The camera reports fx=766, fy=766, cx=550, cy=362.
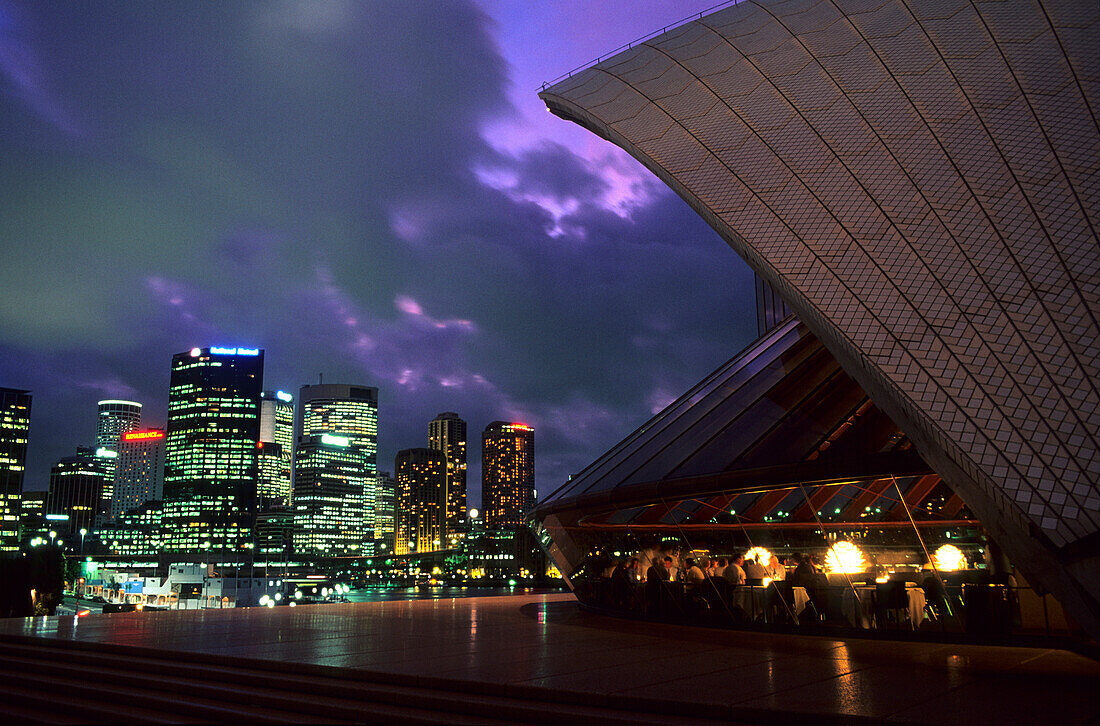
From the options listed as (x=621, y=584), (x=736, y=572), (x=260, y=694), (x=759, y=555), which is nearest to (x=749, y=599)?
(x=736, y=572)

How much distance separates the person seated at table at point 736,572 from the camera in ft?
41.0

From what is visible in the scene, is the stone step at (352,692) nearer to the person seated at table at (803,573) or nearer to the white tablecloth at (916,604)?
the white tablecloth at (916,604)

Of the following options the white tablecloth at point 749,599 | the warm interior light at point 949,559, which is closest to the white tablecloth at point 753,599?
the white tablecloth at point 749,599

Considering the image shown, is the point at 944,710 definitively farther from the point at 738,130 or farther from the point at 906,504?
the point at 738,130

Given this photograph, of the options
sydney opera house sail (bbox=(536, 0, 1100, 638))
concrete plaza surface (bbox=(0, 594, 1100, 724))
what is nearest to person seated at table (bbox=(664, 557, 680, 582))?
concrete plaza surface (bbox=(0, 594, 1100, 724))

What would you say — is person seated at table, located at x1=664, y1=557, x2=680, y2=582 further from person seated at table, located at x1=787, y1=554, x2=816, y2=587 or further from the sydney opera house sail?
person seated at table, located at x1=787, y1=554, x2=816, y2=587

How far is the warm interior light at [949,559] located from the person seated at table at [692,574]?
12.9ft

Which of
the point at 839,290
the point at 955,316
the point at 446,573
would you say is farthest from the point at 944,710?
the point at 446,573

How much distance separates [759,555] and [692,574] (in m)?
1.55

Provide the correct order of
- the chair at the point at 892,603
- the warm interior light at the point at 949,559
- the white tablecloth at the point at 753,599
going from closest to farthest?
the warm interior light at the point at 949,559 → the chair at the point at 892,603 → the white tablecloth at the point at 753,599

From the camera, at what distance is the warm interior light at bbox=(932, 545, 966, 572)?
10.1 m

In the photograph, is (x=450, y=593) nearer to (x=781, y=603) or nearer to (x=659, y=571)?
(x=659, y=571)

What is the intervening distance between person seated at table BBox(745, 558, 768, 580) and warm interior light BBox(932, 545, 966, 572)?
269cm

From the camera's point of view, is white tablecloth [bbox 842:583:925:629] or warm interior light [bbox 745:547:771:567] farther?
warm interior light [bbox 745:547:771:567]
